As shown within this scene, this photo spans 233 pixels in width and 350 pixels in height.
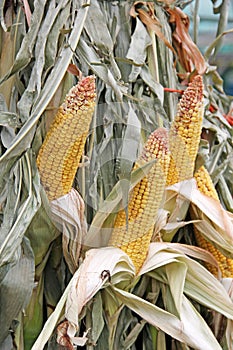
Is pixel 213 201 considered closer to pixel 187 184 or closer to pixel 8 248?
pixel 187 184

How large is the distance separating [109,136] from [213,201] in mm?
151

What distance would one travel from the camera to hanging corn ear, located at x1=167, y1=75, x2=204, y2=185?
674 millimetres

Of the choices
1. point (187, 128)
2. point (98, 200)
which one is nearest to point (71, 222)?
point (98, 200)

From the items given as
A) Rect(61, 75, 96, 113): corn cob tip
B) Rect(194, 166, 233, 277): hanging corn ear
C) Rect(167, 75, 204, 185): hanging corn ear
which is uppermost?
Rect(61, 75, 96, 113): corn cob tip

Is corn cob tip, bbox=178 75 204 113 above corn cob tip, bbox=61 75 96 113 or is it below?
below

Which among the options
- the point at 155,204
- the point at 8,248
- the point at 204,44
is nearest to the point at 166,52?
the point at 155,204

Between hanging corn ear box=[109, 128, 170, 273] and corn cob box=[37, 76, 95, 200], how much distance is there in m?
0.07

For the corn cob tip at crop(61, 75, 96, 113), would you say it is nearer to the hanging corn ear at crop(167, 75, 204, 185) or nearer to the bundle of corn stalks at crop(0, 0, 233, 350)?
the bundle of corn stalks at crop(0, 0, 233, 350)

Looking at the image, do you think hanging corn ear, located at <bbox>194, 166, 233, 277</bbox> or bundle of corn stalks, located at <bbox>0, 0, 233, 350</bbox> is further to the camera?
hanging corn ear, located at <bbox>194, 166, 233, 277</bbox>

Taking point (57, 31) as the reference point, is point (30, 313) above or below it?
below

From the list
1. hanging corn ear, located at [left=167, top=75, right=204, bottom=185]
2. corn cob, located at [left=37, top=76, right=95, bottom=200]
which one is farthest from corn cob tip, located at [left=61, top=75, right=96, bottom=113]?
hanging corn ear, located at [left=167, top=75, right=204, bottom=185]

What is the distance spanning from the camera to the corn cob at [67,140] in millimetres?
604

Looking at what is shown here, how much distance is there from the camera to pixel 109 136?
69 centimetres

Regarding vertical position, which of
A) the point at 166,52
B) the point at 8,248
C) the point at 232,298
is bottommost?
the point at 232,298
